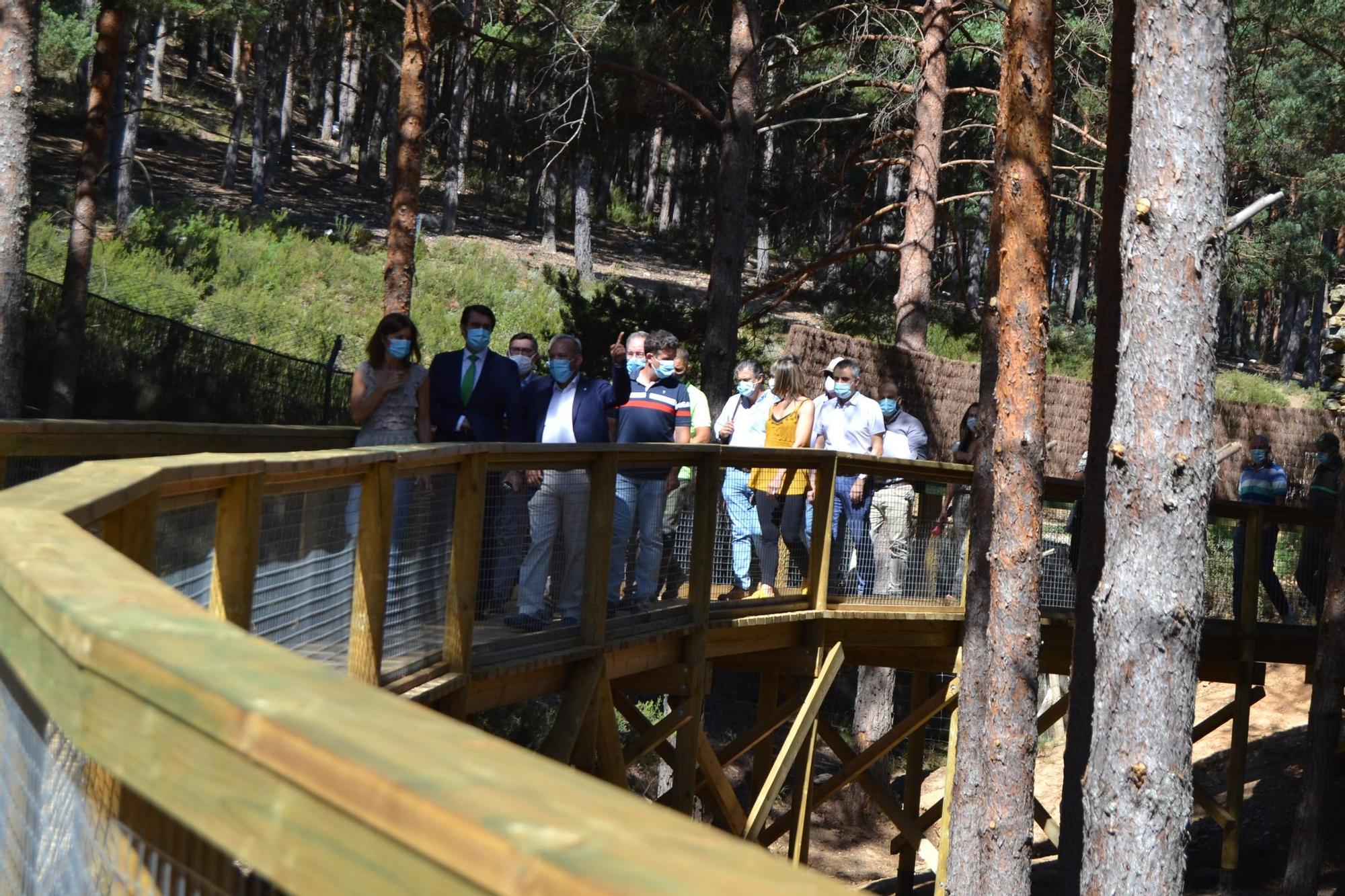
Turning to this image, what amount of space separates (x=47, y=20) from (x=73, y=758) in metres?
36.3

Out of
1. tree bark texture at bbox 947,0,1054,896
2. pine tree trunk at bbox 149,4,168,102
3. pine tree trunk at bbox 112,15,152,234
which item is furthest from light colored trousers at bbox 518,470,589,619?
pine tree trunk at bbox 149,4,168,102

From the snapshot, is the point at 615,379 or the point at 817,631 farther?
the point at 817,631

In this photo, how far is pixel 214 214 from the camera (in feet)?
119

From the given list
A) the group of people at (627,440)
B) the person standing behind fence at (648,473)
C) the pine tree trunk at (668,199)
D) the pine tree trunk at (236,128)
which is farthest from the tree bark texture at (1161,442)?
the pine tree trunk at (668,199)

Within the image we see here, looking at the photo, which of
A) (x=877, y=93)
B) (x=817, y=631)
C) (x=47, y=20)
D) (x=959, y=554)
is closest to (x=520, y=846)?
(x=817, y=631)

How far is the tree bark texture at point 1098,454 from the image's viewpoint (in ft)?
34.3

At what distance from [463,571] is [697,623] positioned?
10.0ft

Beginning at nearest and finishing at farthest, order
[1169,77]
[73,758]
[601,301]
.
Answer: [73,758] → [1169,77] → [601,301]

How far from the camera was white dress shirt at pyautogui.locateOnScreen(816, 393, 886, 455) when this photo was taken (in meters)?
10.9

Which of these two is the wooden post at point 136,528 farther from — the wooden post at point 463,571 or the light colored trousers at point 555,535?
the light colored trousers at point 555,535

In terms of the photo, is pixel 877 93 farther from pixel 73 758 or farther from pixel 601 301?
pixel 73 758

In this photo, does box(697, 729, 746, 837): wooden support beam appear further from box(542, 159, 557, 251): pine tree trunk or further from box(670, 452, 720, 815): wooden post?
box(542, 159, 557, 251): pine tree trunk

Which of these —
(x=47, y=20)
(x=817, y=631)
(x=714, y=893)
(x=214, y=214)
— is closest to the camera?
(x=714, y=893)

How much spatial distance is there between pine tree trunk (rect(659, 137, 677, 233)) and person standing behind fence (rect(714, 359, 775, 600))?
42.3m
